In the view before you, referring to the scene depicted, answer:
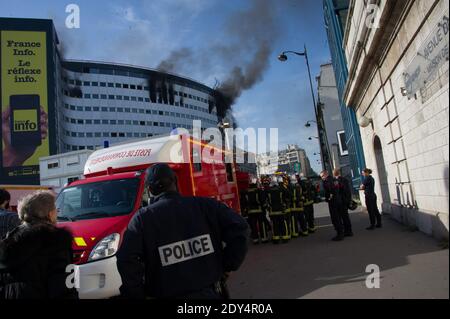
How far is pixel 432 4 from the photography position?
4.96 meters

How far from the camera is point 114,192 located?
5.77 m

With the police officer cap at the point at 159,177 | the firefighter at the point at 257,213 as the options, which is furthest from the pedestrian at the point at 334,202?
the police officer cap at the point at 159,177

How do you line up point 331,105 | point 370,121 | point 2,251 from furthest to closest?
1. point 331,105
2. point 370,121
3. point 2,251

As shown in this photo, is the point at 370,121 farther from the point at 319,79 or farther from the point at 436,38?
the point at 319,79

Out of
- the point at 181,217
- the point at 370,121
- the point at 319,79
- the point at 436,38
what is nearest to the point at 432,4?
the point at 436,38

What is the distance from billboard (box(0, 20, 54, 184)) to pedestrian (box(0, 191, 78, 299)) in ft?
213

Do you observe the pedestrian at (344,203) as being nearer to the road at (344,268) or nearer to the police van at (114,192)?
the road at (344,268)

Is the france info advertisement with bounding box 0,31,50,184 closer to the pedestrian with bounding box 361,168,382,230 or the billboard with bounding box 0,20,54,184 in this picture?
the billboard with bounding box 0,20,54,184

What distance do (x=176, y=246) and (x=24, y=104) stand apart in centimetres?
7067

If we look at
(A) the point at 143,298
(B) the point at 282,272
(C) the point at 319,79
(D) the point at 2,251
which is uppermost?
(C) the point at 319,79

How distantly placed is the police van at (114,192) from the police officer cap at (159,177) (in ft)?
0.68

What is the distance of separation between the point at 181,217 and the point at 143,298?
583mm
